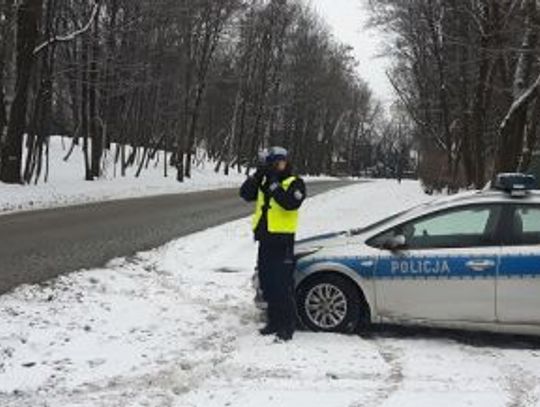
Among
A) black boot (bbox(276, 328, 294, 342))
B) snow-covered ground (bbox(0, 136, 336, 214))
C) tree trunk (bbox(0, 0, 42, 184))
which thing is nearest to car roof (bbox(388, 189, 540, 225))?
black boot (bbox(276, 328, 294, 342))

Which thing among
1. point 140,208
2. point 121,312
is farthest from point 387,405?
point 140,208

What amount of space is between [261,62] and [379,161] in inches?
2728

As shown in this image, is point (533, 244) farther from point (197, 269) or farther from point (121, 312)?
point (197, 269)

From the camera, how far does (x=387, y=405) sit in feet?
22.9

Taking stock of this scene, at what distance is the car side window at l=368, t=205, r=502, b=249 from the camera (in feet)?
30.8

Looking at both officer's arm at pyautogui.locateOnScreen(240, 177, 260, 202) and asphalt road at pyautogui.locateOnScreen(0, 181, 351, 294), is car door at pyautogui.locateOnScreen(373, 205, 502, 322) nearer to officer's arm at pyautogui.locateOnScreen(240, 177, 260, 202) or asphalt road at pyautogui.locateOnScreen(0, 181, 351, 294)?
officer's arm at pyautogui.locateOnScreen(240, 177, 260, 202)

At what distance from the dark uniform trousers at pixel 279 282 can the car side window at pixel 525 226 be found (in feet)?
7.00

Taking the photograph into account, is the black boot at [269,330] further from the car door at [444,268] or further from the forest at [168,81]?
the forest at [168,81]

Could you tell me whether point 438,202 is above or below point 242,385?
above

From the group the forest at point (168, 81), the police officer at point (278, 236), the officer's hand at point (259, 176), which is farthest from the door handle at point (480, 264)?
the forest at point (168, 81)

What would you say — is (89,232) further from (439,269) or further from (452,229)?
(439,269)

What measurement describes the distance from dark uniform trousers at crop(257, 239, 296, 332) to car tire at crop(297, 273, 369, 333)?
26cm

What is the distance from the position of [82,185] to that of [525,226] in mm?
28832

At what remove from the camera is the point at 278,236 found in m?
9.39
